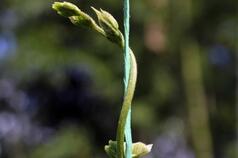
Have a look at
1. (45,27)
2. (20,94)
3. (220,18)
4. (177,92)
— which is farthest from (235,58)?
(20,94)

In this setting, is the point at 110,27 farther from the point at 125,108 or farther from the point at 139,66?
the point at 139,66

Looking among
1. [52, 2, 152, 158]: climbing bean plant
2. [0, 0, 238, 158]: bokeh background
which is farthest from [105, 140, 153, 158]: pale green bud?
[0, 0, 238, 158]: bokeh background

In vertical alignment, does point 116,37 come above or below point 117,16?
above

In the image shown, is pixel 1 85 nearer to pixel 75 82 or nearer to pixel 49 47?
pixel 75 82

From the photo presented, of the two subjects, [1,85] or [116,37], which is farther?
[1,85]

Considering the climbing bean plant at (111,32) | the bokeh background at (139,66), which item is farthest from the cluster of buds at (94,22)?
the bokeh background at (139,66)

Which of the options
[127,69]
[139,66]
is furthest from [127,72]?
[139,66]

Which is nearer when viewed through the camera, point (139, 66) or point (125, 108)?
point (125, 108)

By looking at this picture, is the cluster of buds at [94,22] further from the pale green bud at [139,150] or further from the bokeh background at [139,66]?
the bokeh background at [139,66]
